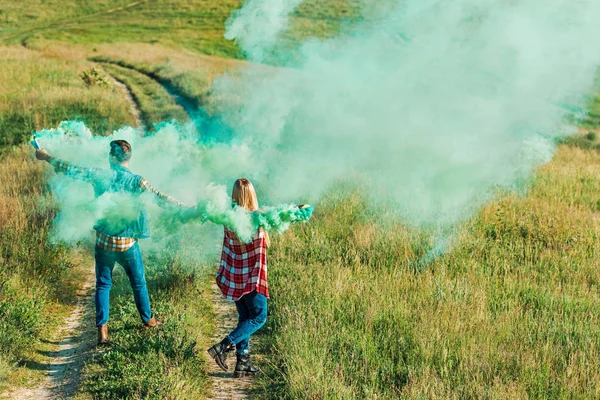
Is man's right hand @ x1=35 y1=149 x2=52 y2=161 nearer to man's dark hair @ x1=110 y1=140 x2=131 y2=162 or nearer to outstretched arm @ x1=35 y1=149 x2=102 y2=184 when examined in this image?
outstretched arm @ x1=35 y1=149 x2=102 y2=184

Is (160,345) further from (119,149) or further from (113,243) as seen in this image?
(119,149)

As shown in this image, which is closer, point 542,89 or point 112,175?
point 112,175

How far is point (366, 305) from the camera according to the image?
590cm

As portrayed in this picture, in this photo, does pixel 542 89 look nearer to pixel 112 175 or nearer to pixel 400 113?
pixel 400 113

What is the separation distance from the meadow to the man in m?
0.41

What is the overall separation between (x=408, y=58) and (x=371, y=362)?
9.05 meters

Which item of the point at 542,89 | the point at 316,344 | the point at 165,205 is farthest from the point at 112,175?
the point at 542,89

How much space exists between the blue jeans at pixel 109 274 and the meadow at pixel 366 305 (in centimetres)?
32

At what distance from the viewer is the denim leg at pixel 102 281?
5.53 m

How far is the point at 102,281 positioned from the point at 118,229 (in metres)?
0.62

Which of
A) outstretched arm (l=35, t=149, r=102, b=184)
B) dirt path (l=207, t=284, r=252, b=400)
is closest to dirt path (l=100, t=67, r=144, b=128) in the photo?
outstretched arm (l=35, t=149, r=102, b=184)

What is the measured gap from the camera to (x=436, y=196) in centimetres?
984

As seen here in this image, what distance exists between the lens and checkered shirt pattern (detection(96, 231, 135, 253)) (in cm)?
544

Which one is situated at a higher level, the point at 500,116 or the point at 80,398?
the point at 500,116
